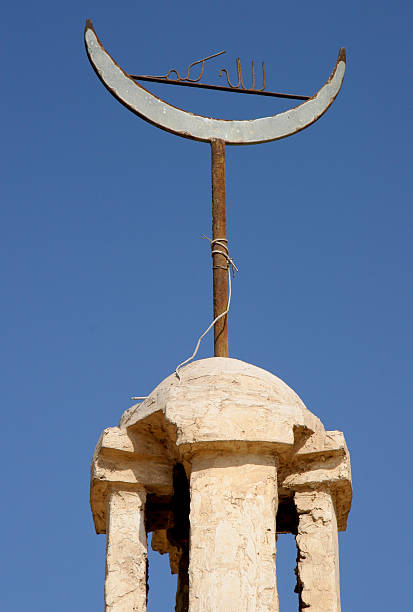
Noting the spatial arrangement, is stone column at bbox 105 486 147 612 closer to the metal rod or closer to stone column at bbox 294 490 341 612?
stone column at bbox 294 490 341 612

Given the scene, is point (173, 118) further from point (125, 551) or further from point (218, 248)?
point (125, 551)

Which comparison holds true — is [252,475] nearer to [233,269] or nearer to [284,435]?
[284,435]

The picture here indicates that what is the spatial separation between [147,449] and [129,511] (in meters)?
0.43

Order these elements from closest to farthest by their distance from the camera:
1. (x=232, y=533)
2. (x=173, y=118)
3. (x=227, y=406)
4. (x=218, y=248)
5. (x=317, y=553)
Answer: (x=232, y=533) → (x=227, y=406) → (x=317, y=553) → (x=218, y=248) → (x=173, y=118)

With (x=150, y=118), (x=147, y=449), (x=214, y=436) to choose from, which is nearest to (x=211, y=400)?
(x=214, y=436)

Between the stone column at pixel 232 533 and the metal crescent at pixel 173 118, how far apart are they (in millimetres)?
2614

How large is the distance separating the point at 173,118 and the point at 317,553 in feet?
10.9

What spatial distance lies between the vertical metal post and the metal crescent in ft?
0.49

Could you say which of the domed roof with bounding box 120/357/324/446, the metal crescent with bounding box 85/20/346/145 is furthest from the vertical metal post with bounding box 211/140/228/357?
the domed roof with bounding box 120/357/324/446

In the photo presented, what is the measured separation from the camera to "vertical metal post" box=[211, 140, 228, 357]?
783cm

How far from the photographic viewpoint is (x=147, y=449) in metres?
7.49

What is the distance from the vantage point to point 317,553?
23.5 ft

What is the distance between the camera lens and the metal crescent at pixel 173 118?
8.38 metres

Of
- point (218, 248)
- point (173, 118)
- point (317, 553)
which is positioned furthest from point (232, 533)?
point (173, 118)
